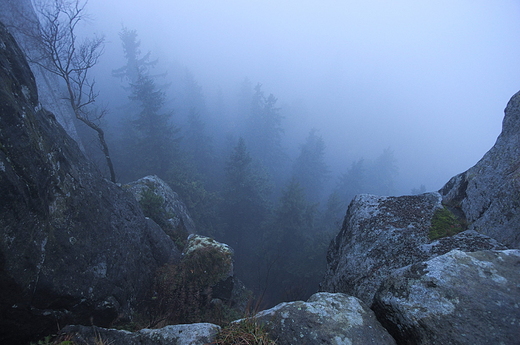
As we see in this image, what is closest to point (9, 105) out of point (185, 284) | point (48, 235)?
point (48, 235)

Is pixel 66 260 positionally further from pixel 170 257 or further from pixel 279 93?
pixel 279 93

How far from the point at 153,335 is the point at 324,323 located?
108 inches

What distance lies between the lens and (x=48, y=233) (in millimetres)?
4215

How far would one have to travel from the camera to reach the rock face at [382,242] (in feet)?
16.1

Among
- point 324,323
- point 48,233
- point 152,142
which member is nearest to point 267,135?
point 152,142

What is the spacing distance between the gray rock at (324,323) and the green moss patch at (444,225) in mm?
2986

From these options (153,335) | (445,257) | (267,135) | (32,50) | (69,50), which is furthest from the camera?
(267,135)

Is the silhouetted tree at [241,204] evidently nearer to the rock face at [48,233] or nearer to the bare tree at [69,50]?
the bare tree at [69,50]

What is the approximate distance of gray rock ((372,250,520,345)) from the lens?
2857mm

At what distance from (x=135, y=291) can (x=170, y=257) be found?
234cm

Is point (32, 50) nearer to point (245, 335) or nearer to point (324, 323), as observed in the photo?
point (245, 335)

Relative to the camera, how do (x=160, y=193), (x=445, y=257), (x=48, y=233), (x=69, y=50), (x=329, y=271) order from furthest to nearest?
(x=160, y=193), (x=69, y=50), (x=329, y=271), (x=48, y=233), (x=445, y=257)

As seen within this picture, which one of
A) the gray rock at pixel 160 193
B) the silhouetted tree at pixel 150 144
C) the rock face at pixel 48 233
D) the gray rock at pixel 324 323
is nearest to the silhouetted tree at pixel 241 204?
the silhouetted tree at pixel 150 144

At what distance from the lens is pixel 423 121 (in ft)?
565
